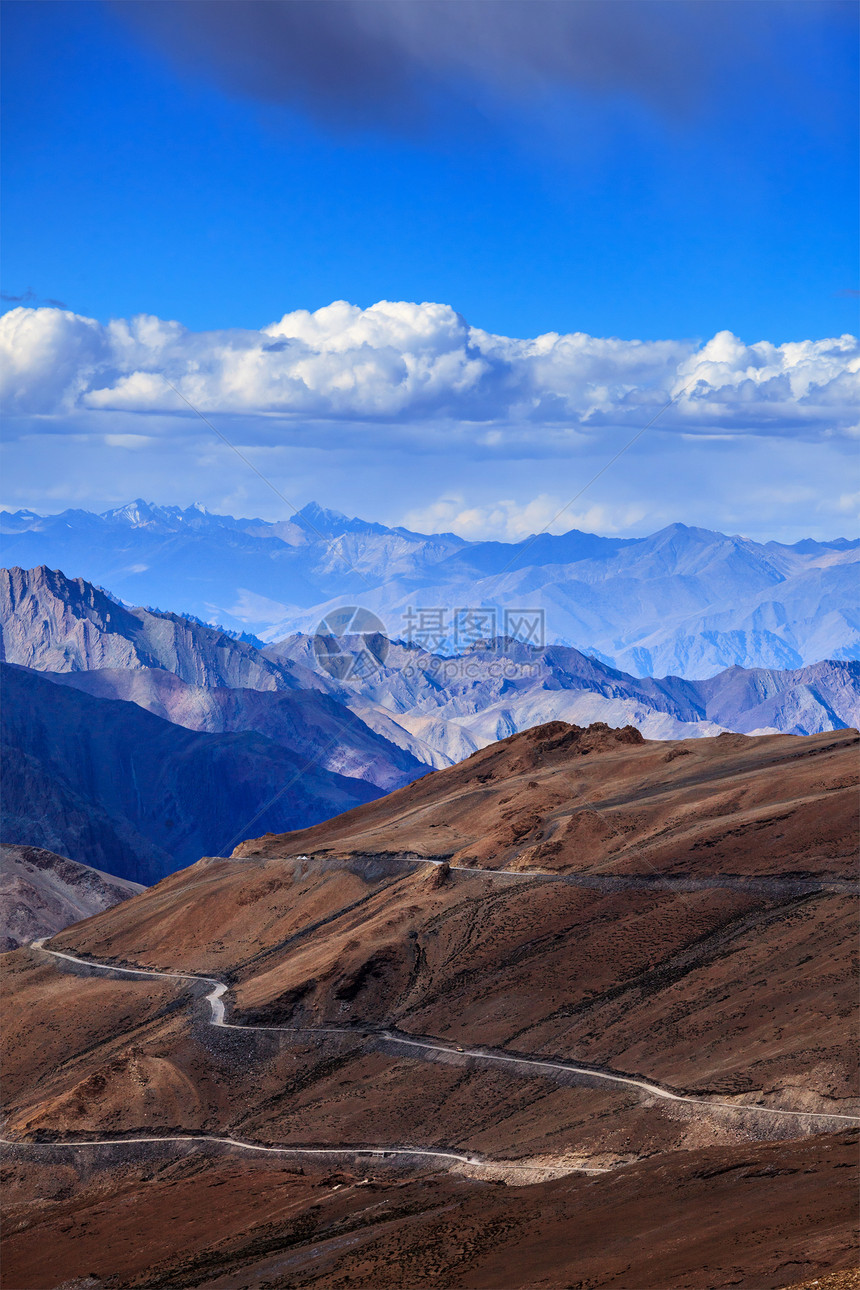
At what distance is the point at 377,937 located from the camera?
83.2 metres

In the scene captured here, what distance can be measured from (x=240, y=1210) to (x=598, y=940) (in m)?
30.4

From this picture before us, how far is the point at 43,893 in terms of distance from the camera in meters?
159

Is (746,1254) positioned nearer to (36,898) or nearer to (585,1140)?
(585,1140)

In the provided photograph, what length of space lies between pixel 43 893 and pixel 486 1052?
107m

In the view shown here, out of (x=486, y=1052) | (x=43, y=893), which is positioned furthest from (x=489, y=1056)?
(x=43, y=893)

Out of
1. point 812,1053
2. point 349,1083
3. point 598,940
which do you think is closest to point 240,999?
point 349,1083

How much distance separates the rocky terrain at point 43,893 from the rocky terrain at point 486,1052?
47532 millimetres

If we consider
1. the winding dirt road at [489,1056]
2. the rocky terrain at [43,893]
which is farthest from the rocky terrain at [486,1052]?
the rocky terrain at [43,893]

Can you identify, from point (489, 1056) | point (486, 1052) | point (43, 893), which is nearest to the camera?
point (489, 1056)

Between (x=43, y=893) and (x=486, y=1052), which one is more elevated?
(x=486, y=1052)

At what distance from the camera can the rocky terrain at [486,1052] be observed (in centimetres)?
4250

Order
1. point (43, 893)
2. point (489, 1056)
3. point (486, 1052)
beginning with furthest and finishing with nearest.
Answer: point (43, 893) → point (486, 1052) → point (489, 1056)

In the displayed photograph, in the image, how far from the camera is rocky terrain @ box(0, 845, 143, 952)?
151 m

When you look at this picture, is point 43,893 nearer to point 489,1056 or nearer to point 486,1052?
point 486,1052
